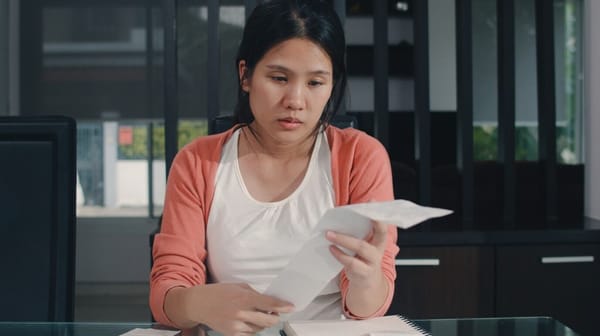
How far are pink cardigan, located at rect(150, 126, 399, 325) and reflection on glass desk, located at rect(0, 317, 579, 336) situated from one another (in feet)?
0.29

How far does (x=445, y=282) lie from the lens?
2486mm

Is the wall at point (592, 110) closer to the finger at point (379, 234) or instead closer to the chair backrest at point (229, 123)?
the chair backrest at point (229, 123)

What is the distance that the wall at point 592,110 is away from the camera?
2.93m

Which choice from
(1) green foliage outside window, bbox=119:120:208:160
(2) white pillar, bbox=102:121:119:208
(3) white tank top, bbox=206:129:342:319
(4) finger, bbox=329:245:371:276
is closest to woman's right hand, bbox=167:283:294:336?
(4) finger, bbox=329:245:371:276

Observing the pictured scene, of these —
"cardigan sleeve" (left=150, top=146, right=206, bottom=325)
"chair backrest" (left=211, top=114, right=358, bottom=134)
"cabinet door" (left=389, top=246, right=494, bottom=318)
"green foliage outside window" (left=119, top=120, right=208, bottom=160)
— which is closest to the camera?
"cardigan sleeve" (left=150, top=146, right=206, bottom=325)

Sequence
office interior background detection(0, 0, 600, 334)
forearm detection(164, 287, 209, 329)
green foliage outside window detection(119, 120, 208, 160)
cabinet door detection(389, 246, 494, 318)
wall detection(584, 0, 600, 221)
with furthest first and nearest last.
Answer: green foliage outside window detection(119, 120, 208, 160) < office interior background detection(0, 0, 600, 334) < wall detection(584, 0, 600, 221) < cabinet door detection(389, 246, 494, 318) < forearm detection(164, 287, 209, 329)

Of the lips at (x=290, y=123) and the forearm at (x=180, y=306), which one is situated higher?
the lips at (x=290, y=123)

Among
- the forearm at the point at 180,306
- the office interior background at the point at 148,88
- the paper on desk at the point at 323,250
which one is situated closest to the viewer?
the paper on desk at the point at 323,250

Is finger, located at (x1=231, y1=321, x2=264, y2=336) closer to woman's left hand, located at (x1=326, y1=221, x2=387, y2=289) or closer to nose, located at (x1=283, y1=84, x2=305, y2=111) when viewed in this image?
woman's left hand, located at (x1=326, y1=221, x2=387, y2=289)

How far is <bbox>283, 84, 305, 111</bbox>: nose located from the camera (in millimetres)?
1337

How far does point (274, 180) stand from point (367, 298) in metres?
0.36

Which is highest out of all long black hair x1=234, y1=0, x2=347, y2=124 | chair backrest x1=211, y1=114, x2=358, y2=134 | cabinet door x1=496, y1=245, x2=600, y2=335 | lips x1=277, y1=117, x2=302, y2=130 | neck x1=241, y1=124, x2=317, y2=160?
long black hair x1=234, y1=0, x2=347, y2=124

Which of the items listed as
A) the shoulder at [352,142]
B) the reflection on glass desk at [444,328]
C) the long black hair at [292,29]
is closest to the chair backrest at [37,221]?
the reflection on glass desk at [444,328]

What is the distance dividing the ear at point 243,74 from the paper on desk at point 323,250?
50 cm
